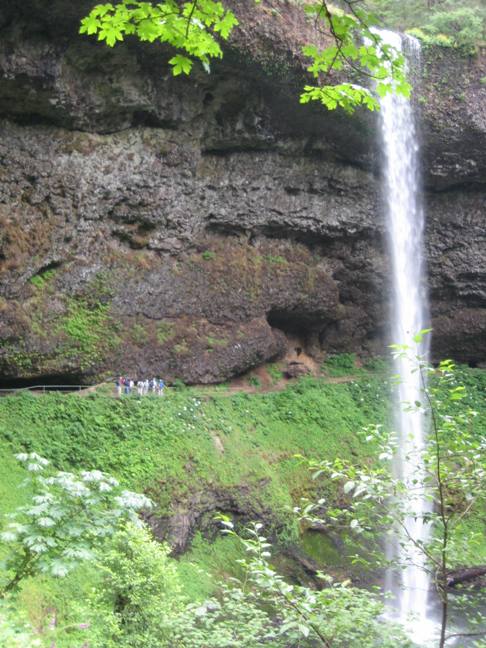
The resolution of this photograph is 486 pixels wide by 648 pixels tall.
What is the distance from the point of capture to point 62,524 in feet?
19.7

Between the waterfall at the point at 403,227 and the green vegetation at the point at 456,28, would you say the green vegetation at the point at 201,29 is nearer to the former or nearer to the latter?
the waterfall at the point at 403,227

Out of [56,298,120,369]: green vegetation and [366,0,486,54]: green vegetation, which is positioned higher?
[366,0,486,54]: green vegetation

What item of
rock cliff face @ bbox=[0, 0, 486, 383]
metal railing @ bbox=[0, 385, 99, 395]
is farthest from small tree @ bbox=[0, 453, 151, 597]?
rock cliff face @ bbox=[0, 0, 486, 383]

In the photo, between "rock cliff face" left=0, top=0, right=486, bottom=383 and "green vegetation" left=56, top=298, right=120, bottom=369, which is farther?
"green vegetation" left=56, top=298, right=120, bottom=369

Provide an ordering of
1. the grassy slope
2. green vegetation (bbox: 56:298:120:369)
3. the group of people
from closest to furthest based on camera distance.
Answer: the grassy slope < green vegetation (bbox: 56:298:120:369) < the group of people

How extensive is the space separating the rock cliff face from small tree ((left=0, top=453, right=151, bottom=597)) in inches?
459

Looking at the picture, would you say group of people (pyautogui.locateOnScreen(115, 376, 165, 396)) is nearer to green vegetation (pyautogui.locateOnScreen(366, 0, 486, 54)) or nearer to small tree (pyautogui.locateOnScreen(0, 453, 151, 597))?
small tree (pyautogui.locateOnScreen(0, 453, 151, 597))

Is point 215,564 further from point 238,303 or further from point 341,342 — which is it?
point 341,342

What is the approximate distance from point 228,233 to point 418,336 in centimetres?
1797

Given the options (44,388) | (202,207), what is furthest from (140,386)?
(202,207)

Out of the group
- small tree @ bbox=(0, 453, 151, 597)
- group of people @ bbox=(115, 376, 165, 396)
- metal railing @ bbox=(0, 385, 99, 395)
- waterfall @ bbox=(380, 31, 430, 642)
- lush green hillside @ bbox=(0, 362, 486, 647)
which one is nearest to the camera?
small tree @ bbox=(0, 453, 151, 597)

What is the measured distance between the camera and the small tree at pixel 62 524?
5.74m

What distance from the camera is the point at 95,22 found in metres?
4.47

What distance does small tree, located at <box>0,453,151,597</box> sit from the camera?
5.74 meters
